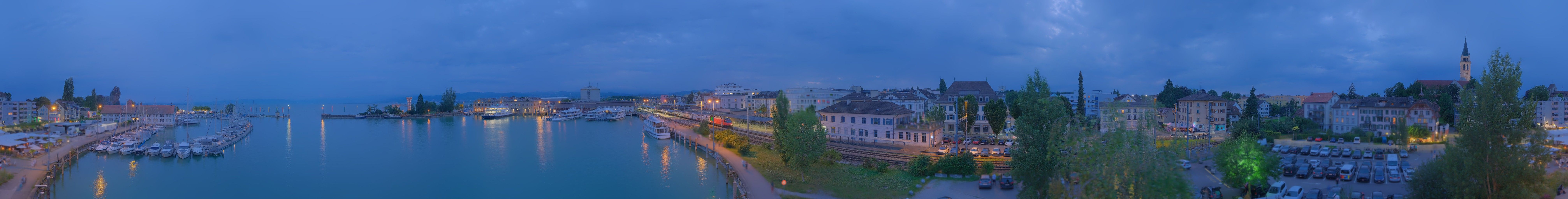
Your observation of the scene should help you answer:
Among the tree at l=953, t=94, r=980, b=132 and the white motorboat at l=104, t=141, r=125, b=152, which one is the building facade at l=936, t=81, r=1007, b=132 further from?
the white motorboat at l=104, t=141, r=125, b=152

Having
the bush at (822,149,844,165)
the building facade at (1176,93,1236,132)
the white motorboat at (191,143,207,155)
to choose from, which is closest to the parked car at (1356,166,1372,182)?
the bush at (822,149,844,165)

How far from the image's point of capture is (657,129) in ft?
86.8

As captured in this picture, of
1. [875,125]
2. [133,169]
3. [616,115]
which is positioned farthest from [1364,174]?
[616,115]

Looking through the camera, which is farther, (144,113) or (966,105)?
(144,113)

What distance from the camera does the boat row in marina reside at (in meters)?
18.3

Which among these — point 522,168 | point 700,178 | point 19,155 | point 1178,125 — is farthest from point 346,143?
point 1178,125

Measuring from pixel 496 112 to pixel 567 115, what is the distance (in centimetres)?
679

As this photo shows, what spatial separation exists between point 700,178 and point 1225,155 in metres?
9.25

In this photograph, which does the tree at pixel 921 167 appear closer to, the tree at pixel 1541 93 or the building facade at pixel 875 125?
the building facade at pixel 875 125

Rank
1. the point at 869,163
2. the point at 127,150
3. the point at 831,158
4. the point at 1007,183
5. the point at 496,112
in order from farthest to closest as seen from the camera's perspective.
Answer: the point at 496,112
the point at 127,150
the point at 831,158
the point at 869,163
the point at 1007,183

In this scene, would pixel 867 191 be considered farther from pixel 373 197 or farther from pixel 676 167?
pixel 373 197

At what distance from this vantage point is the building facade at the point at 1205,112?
2550 centimetres

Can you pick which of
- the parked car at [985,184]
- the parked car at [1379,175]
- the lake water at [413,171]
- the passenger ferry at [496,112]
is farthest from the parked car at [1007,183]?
the passenger ferry at [496,112]

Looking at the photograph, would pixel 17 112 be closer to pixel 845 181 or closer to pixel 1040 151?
pixel 845 181
